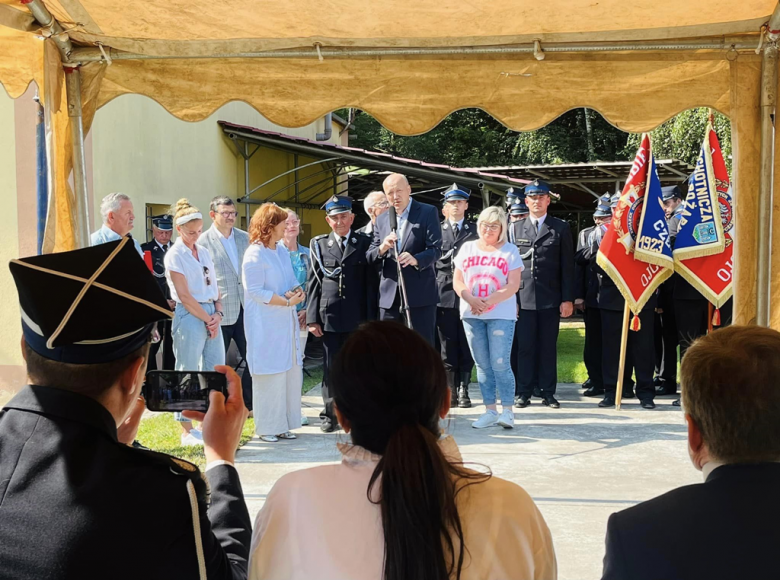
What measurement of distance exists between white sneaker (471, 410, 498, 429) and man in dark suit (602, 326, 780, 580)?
5.61m

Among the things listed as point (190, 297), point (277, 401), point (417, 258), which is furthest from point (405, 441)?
point (417, 258)

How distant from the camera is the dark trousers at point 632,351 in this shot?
27.1ft

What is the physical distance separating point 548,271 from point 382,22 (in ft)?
16.2

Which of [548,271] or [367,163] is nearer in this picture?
[548,271]

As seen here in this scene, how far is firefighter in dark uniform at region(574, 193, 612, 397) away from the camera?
29.2 ft

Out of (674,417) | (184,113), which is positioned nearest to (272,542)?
(184,113)

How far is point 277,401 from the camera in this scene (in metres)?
6.93

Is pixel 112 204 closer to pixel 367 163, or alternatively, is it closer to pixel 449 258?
pixel 449 258

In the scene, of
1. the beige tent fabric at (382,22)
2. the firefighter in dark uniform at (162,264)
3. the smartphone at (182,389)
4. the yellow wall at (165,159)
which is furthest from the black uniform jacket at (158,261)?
the smartphone at (182,389)

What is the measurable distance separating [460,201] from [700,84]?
14.5 feet

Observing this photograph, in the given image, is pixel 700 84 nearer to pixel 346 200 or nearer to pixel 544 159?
pixel 346 200

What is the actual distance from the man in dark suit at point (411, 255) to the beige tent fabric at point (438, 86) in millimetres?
2895

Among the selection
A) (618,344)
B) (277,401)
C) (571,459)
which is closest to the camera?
(571,459)

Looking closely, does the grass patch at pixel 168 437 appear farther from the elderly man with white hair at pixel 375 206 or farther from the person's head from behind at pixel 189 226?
the elderly man with white hair at pixel 375 206
